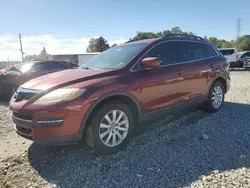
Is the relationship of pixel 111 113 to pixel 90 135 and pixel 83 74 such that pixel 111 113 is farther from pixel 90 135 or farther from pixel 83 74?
pixel 83 74

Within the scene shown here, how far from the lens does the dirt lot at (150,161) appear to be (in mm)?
2723

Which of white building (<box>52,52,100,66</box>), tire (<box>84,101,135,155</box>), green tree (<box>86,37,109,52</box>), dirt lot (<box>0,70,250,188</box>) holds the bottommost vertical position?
dirt lot (<box>0,70,250,188</box>)

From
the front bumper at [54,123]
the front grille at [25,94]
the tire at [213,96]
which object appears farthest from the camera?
the tire at [213,96]

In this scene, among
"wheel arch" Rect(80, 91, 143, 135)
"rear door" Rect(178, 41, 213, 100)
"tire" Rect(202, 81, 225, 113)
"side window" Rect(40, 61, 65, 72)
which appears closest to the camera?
"wheel arch" Rect(80, 91, 143, 135)

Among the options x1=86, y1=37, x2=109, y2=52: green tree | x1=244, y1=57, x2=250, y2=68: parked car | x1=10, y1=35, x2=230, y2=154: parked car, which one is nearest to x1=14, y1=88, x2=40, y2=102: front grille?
x1=10, y1=35, x2=230, y2=154: parked car

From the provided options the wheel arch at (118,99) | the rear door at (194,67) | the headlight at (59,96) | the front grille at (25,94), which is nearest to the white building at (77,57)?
the rear door at (194,67)

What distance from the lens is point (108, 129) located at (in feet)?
11.0

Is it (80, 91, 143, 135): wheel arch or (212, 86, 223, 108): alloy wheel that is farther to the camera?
(212, 86, 223, 108): alloy wheel

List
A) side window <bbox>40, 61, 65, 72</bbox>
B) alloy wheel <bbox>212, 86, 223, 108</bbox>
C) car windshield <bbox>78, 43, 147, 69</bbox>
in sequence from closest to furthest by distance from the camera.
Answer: car windshield <bbox>78, 43, 147, 69</bbox>, alloy wheel <bbox>212, 86, 223, 108</bbox>, side window <bbox>40, 61, 65, 72</bbox>

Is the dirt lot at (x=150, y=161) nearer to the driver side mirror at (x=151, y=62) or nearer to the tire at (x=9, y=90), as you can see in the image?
the driver side mirror at (x=151, y=62)

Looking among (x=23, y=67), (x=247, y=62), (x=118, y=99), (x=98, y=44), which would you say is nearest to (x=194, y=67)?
(x=118, y=99)

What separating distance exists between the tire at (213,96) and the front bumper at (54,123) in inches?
128

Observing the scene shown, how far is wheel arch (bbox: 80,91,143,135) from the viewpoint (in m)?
3.09

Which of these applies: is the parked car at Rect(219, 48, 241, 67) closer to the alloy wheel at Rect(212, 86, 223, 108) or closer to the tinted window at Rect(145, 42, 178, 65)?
the alloy wheel at Rect(212, 86, 223, 108)
